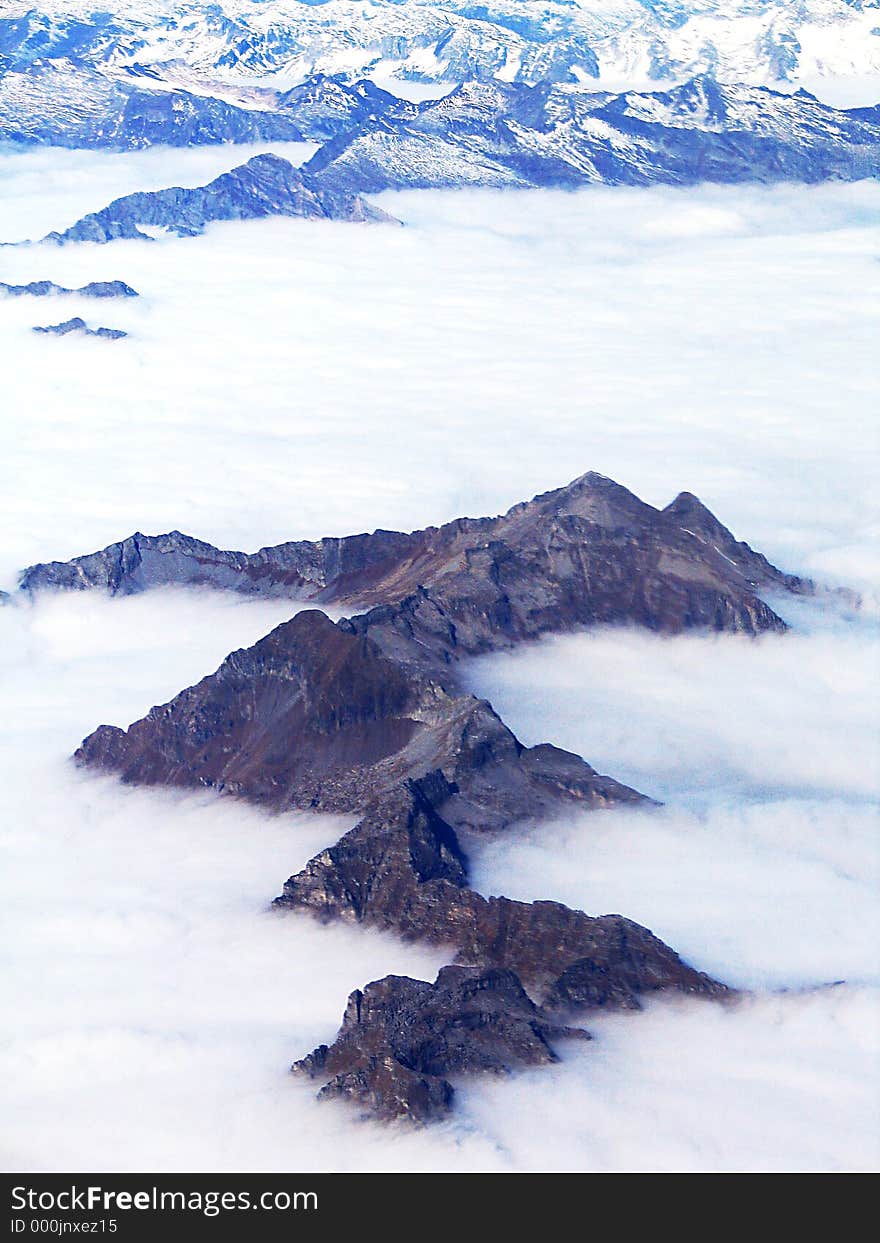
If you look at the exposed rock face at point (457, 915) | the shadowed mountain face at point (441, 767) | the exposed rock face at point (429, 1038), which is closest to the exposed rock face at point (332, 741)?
the shadowed mountain face at point (441, 767)

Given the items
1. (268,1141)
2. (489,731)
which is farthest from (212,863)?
(268,1141)

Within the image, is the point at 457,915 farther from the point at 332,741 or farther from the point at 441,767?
the point at 332,741

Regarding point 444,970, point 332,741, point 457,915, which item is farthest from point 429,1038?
point 332,741

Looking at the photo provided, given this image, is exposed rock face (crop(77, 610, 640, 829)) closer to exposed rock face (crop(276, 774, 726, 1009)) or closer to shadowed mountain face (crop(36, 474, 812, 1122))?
shadowed mountain face (crop(36, 474, 812, 1122))

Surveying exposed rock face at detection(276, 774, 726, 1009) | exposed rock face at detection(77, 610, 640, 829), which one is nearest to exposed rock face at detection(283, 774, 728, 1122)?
exposed rock face at detection(276, 774, 726, 1009)
